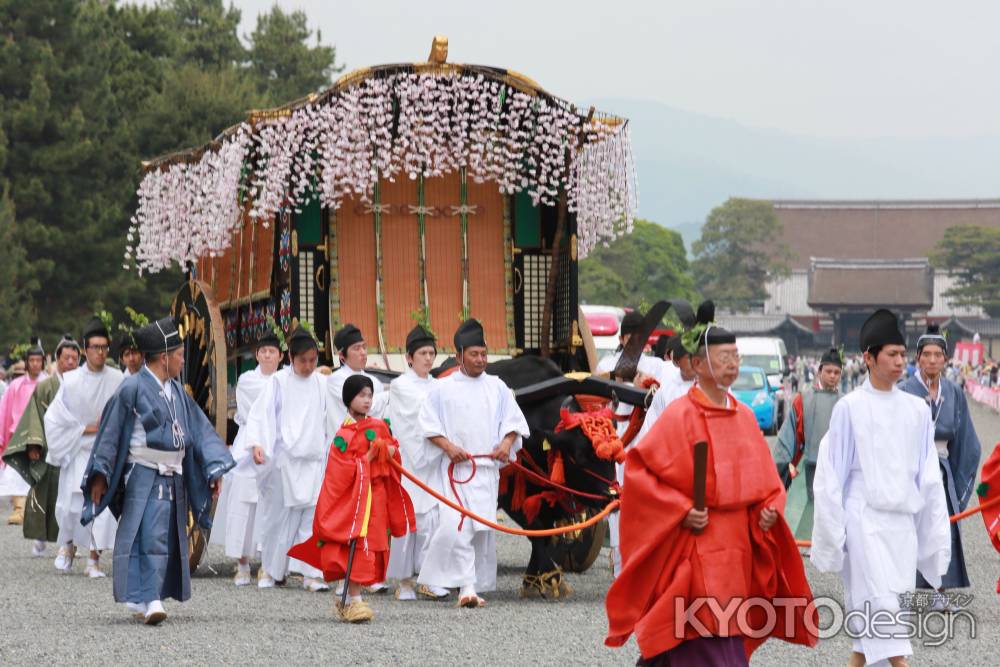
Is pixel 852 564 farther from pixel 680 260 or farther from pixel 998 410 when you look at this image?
pixel 680 260

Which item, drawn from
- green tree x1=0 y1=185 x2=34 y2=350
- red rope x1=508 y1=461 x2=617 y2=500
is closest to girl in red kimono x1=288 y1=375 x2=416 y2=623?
red rope x1=508 y1=461 x2=617 y2=500

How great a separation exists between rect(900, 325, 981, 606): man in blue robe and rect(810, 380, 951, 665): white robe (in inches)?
112

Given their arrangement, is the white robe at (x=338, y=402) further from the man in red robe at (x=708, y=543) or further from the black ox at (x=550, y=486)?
the man in red robe at (x=708, y=543)

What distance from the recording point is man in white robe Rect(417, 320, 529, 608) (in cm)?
979

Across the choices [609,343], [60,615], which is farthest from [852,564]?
[609,343]

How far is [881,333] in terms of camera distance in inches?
279

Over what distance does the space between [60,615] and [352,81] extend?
5008 millimetres

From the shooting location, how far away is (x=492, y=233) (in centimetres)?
1341

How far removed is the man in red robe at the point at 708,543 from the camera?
5.90m

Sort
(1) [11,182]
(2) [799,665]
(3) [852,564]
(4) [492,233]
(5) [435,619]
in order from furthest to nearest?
(1) [11,182] → (4) [492,233] → (5) [435,619] → (2) [799,665] → (3) [852,564]

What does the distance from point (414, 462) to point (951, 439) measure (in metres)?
3.30

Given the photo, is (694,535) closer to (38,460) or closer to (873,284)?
(38,460)

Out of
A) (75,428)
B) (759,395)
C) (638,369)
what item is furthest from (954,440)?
(759,395)

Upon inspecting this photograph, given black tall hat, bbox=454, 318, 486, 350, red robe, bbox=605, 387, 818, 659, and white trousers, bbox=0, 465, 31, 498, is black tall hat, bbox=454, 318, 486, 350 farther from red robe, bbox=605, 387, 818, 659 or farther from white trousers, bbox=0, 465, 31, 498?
white trousers, bbox=0, 465, 31, 498
